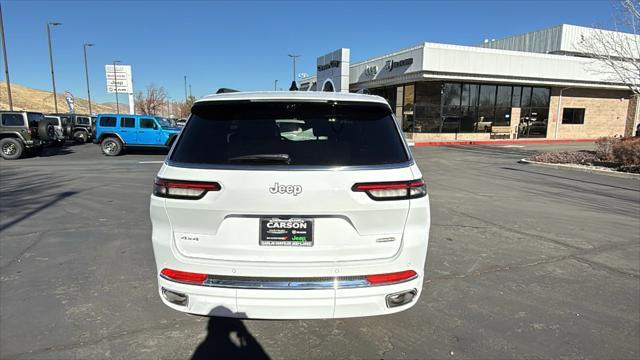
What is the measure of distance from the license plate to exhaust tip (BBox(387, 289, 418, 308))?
0.64 metres

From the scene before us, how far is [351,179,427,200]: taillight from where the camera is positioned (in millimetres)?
2410

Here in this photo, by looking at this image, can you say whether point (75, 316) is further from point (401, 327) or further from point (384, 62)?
point (384, 62)

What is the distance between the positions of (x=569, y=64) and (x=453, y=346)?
109 ft

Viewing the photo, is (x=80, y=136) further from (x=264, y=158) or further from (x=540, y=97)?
(x=540, y=97)

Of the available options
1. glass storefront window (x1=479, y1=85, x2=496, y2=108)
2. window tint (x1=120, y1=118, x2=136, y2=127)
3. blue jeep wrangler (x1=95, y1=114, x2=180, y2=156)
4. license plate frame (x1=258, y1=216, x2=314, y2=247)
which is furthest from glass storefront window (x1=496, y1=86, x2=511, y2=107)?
license plate frame (x1=258, y1=216, x2=314, y2=247)

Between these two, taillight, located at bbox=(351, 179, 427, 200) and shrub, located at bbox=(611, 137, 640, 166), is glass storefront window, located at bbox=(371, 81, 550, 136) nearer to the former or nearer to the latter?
shrub, located at bbox=(611, 137, 640, 166)

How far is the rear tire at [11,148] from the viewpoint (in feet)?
52.2

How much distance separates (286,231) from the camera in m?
2.41

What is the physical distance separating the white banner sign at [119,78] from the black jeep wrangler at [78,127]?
27.8 m

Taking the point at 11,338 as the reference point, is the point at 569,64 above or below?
above

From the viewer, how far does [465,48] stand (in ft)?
84.4

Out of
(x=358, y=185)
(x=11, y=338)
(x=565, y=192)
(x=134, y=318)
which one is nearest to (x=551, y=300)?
(x=358, y=185)

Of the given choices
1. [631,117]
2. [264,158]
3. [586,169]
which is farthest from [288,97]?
[631,117]

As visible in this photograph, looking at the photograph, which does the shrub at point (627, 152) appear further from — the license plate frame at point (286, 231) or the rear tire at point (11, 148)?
the rear tire at point (11, 148)
